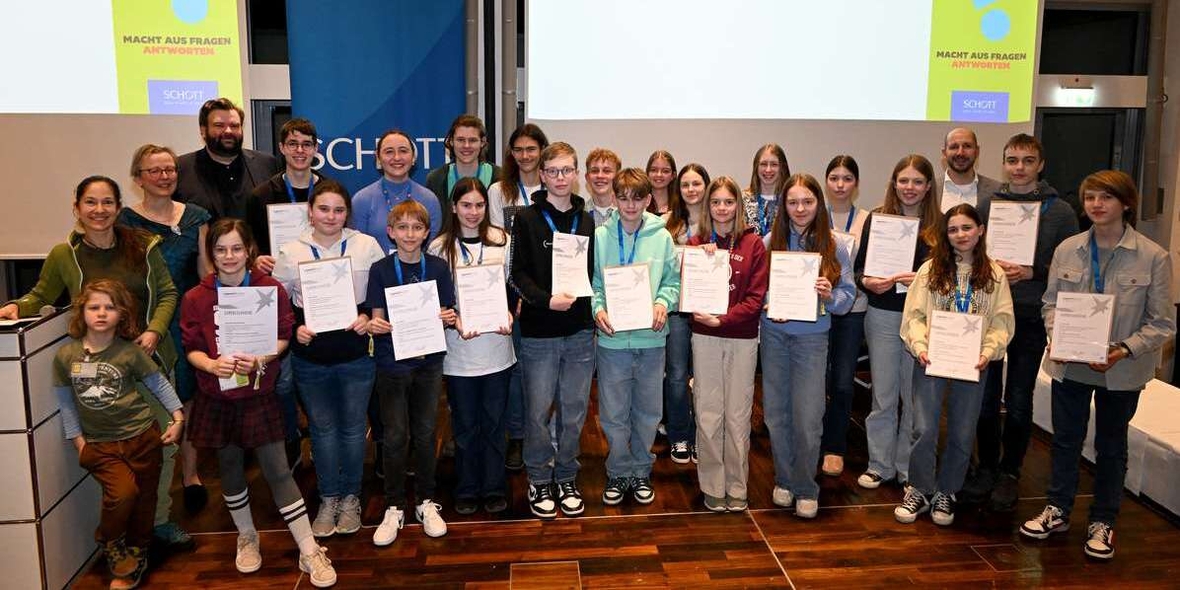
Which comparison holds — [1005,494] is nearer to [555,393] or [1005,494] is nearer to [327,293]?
[555,393]

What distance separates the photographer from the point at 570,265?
3248mm

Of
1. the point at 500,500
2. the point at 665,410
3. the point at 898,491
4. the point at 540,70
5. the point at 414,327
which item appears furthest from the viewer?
the point at 540,70

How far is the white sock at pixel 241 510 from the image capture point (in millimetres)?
3045

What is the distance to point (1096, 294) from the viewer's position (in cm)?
302

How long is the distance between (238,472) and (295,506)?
0.86 ft

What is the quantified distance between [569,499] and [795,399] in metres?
1.13

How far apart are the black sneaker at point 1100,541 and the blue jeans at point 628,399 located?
6.09 feet

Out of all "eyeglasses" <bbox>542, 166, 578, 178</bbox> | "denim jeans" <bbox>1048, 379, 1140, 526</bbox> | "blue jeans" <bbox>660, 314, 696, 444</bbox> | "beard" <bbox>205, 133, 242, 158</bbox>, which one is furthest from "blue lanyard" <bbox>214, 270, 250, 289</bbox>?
"denim jeans" <bbox>1048, 379, 1140, 526</bbox>

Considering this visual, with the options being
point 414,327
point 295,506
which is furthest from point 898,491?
point 295,506

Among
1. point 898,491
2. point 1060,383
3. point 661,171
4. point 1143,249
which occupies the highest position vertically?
point 661,171

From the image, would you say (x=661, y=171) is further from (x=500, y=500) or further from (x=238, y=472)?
(x=238, y=472)

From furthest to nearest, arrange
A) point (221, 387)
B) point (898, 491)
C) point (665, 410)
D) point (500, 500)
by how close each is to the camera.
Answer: point (665, 410)
point (898, 491)
point (500, 500)
point (221, 387)

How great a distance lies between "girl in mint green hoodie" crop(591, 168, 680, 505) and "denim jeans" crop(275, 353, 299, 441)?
4.40 ft

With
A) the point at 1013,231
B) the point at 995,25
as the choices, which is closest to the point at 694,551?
the point at 1013,231
